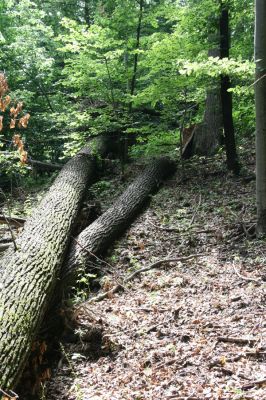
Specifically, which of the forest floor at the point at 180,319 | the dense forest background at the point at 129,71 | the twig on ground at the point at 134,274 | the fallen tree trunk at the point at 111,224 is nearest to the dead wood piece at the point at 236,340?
the forest floor at the point at 180,319

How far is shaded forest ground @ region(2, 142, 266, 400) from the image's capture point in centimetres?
379

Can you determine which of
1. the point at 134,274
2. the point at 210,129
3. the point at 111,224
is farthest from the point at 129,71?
the point at 134,274

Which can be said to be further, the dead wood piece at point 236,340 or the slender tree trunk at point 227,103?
the slender tree trunk at point 227,103

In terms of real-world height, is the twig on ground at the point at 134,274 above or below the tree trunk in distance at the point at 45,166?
below

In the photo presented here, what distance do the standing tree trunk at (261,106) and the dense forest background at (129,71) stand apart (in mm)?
235

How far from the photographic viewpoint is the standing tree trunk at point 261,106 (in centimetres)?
590

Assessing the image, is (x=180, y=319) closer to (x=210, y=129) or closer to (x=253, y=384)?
(x=253, y=384)

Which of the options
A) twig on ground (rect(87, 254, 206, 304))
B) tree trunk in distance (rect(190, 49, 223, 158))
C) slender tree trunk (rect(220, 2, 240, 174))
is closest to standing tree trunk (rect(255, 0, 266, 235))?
twig on ground (rect(87, 254, 206, 304))

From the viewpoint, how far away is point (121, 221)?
7.91 m

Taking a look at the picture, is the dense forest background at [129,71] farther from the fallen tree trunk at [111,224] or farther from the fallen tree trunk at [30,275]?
the fallen tree trunk at [30,275]

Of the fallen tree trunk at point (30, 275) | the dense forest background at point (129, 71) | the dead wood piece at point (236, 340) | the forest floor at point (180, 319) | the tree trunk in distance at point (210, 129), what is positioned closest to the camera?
the forest floor at point (180, 319)

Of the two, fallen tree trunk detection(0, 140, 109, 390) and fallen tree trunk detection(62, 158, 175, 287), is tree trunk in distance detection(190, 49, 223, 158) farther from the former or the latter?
fallen tree trunk detection(0, 140, 109, 390)

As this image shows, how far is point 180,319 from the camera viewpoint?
16.0ft

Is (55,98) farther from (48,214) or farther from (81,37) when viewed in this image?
(48,214)
